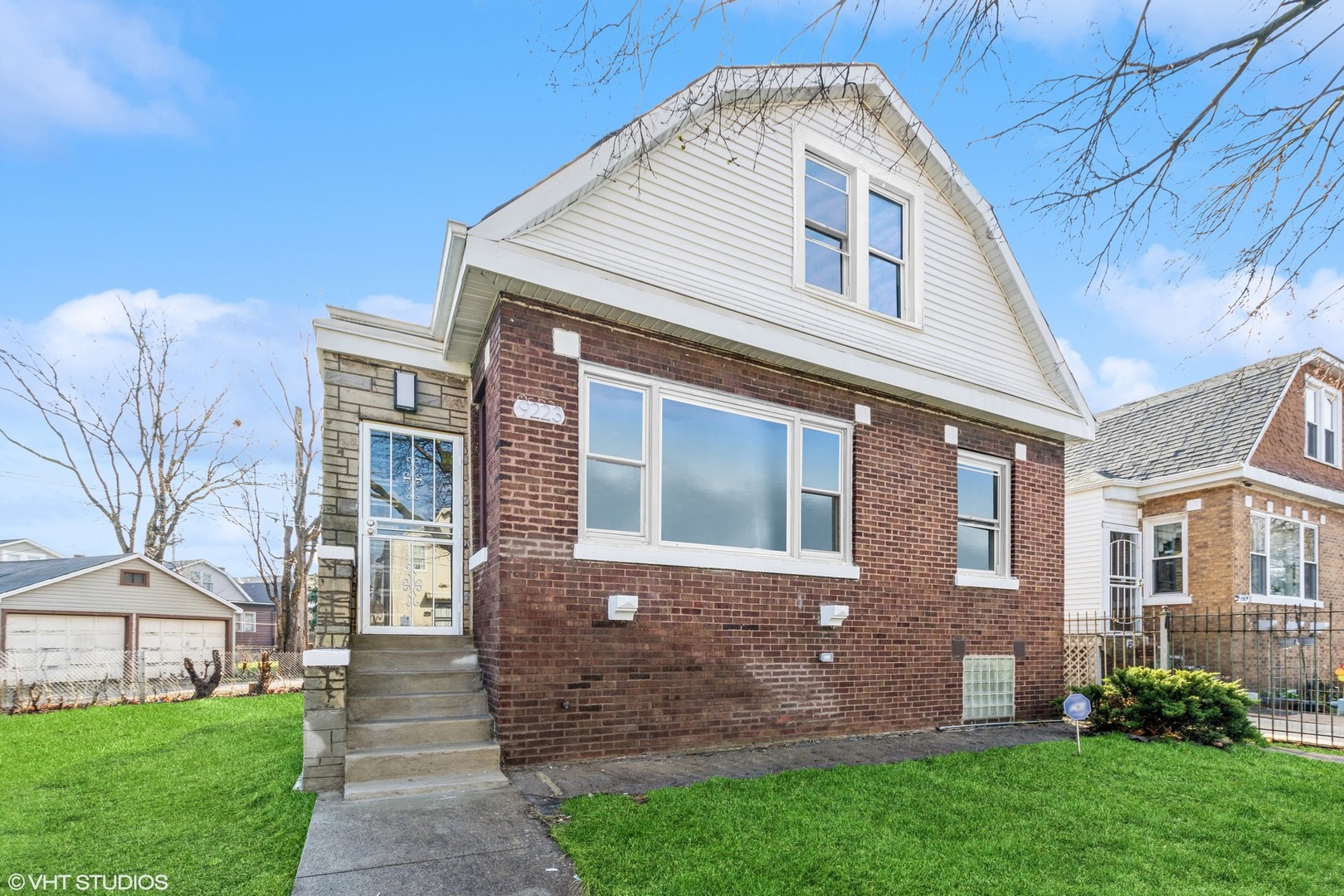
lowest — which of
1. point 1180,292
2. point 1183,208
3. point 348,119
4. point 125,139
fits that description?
point 1180,292

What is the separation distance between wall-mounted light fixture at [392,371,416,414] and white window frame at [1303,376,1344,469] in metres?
18.1

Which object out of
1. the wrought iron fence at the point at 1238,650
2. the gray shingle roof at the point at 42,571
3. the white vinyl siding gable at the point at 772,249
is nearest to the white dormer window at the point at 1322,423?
the wrought iron fence at the point at 1238,650

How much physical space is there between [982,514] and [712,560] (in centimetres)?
456

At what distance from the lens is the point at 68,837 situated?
16.7 feet

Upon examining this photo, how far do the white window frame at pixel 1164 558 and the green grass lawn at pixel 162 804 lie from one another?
50.2 feet

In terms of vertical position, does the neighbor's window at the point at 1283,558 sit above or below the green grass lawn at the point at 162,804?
above

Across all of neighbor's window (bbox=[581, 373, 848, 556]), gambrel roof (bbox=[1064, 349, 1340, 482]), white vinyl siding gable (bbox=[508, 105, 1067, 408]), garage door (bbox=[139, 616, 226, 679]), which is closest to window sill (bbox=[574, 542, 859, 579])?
neighbor's window (bbox=[581, 373, 848, 556])

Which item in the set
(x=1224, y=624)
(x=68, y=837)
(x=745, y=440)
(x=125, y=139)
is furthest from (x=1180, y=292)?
(x=125, y=139)

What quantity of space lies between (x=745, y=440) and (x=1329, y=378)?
55.4 feet

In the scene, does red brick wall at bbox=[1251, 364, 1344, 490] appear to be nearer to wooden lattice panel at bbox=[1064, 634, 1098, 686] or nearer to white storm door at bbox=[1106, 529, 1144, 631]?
white storm door at bbox=[1106, 529, 1144, 631]

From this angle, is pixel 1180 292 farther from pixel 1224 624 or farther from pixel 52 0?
pixel 52 0

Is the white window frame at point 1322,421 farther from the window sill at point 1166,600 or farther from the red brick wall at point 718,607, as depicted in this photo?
the red brick wall at point 718,607

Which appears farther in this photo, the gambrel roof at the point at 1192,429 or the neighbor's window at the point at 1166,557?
the neighbor's window at the point at 1166,557

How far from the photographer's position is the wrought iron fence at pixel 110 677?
15.0 meters
